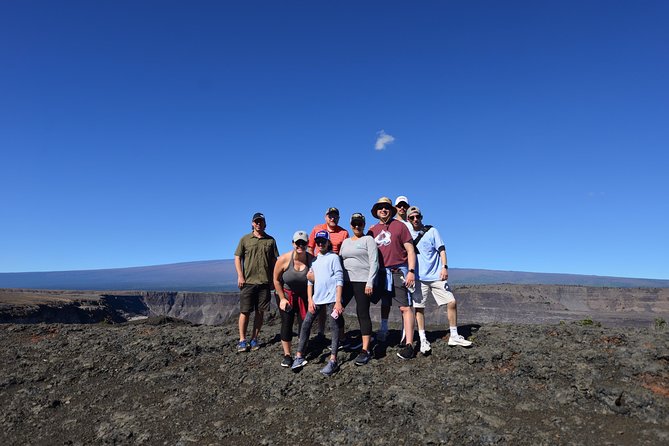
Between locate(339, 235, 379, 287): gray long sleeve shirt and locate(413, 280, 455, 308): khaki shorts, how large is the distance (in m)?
0.97

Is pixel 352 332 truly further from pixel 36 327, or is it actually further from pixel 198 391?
pixel 36 327

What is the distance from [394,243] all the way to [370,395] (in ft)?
7.38

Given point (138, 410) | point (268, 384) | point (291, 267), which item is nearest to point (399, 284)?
point (291, 267)

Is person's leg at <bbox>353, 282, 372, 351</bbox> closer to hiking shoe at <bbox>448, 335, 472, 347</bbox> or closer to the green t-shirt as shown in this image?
hiking shoe at <bbox>448, 335, 472, 347</bbox>

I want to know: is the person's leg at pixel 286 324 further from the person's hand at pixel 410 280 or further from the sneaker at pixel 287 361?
the person's hand at pixel 410 280

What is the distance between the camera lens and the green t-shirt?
696cm

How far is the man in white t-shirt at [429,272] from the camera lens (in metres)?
6.21

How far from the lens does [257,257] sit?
6.96 metres

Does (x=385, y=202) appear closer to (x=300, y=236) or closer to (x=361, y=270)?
(x=361, y=270)

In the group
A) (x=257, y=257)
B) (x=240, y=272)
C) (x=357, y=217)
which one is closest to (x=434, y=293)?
(x=357, y=217)

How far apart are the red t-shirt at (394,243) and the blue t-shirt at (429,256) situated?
419 millimetres

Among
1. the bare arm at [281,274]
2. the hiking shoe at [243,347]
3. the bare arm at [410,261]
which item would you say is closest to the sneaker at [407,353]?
the bare arm at [410,261]

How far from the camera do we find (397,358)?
626 cm

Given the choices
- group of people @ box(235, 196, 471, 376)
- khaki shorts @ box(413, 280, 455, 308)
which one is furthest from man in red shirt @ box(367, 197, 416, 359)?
khaki shorts @ box(413, 280, 455, 308)
